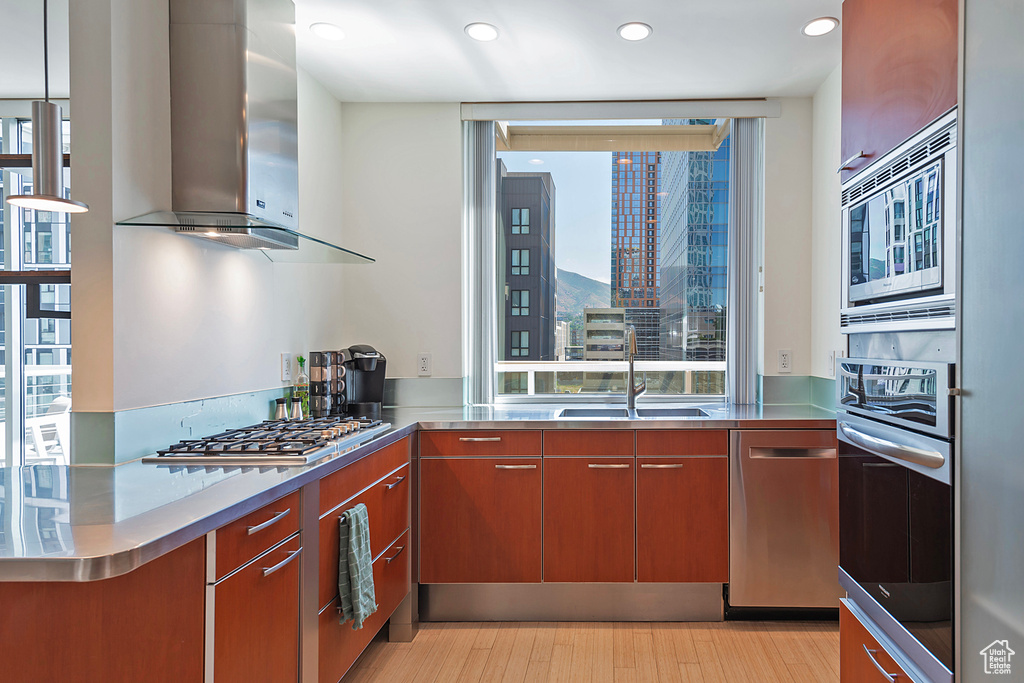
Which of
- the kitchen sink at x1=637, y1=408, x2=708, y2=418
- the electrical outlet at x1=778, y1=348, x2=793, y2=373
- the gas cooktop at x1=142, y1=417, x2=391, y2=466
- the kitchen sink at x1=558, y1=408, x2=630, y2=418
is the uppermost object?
the electrical outlet at x1=778, y1=348, x2=793, y2=373

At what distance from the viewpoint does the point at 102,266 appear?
5.62 ft

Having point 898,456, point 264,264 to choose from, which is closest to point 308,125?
point 264,264

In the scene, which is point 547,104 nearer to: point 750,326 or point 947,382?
point 750,326

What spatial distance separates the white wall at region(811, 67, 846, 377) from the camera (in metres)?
2.89

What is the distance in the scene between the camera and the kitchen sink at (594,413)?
A: 2883mm

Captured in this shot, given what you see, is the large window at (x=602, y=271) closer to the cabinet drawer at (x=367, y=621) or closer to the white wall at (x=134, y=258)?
the cabinet drawer at (x=367, y=621)

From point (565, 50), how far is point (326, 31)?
99 centimetres

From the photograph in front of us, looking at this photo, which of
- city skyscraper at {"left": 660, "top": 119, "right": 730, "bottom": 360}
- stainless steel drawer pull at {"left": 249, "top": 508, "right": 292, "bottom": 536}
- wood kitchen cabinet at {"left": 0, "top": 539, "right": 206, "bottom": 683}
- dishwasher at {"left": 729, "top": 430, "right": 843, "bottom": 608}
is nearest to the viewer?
wood kitchen cabinet at {"left": 0, "top": 539, "right": 206, "bottom": 683}

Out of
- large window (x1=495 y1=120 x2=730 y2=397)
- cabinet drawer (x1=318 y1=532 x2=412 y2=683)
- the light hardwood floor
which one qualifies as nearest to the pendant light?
Result: cabinet drawer (x1=318 y1=532 x2=412 y2=683)

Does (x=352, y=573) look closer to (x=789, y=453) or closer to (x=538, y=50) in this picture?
(x=789, y=453)

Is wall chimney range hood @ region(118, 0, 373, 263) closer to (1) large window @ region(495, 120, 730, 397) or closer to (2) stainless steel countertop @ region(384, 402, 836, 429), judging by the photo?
(2) stainless steel countertop @ region(384, 402, 836, 429)

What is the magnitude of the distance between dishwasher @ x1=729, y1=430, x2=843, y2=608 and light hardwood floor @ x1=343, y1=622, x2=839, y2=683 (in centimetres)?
15

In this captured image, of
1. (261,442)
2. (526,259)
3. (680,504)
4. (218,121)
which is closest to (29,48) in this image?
(218,121)

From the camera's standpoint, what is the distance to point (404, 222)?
331 cm
